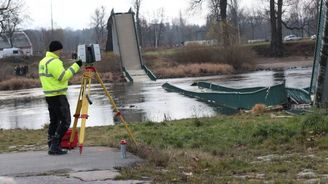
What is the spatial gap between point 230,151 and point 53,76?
3301 mm

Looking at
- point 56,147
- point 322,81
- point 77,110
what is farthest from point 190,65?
point 56,147

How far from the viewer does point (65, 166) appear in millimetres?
7992

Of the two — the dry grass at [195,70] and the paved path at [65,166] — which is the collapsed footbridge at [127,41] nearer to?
the dry grass at [195,70]

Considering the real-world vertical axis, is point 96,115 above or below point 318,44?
below

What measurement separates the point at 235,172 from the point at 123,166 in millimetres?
1613

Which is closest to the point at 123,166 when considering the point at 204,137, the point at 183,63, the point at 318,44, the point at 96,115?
the point at 204,137

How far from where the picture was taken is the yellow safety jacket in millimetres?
9052

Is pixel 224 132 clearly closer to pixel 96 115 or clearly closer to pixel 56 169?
pixel 56 169

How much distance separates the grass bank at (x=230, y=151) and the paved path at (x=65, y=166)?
34cm

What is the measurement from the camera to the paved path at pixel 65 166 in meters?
7.11

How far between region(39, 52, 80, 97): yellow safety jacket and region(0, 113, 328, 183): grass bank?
5.08 ft

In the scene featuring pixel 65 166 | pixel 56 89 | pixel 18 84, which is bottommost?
pixel 18 84

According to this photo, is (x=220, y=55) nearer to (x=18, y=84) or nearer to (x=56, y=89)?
(x=18, y=84)

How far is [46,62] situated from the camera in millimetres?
9227
